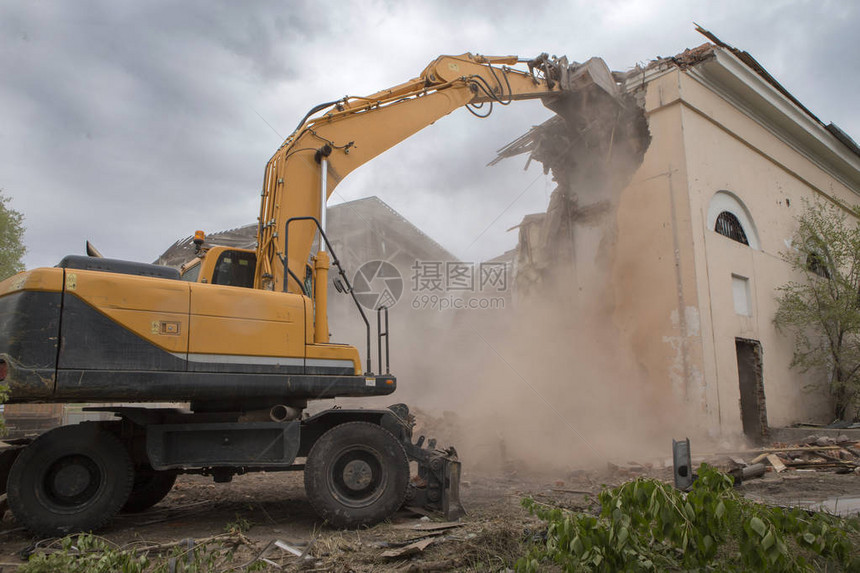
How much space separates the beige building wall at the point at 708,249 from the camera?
10867 millimetres

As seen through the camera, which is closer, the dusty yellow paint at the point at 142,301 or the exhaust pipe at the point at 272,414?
the dusty yellow paint at the point at 142,301

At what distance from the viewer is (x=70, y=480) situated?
5012 millimetres

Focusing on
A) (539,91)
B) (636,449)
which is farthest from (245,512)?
(539,91)

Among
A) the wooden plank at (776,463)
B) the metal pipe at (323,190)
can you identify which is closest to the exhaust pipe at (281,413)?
the metal pipe at (323,190)

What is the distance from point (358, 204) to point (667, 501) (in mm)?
20098

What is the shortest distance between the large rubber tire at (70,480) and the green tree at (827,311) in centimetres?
1352

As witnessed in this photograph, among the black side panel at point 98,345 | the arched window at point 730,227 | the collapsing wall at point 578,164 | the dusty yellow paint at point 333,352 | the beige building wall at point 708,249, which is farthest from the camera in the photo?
the arched window at point 730,227

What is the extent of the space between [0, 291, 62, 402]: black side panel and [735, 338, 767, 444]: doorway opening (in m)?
11.9

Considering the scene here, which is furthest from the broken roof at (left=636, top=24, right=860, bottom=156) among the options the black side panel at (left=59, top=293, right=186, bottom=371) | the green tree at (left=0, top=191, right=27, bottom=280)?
the green tree at (left=0, top=191, right=27, bottom=280)

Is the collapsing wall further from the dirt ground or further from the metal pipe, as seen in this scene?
the metal pipe

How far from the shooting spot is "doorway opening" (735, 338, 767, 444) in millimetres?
11891

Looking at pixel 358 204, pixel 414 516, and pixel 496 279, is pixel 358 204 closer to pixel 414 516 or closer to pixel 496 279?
pixel 496 279

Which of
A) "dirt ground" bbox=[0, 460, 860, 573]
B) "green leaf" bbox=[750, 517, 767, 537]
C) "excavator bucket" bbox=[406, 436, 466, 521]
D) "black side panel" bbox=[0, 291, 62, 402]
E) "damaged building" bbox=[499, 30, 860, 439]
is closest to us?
"green leaf" bbox=[750, 517, 767, 537]

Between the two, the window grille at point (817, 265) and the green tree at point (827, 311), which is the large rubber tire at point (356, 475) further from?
the window grille at point (817, 265)
